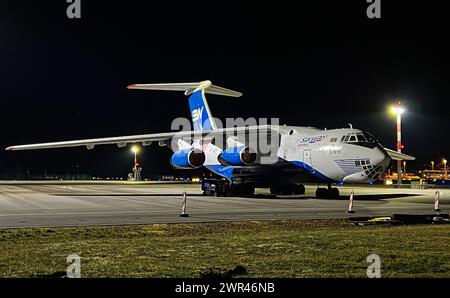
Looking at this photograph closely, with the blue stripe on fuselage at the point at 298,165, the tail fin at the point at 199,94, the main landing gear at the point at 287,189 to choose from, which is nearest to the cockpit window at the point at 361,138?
the blue stripe on fuselage at the point at 298,165

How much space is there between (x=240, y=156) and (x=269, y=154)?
1.92 m

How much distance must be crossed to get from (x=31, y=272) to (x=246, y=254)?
3465 millimetres

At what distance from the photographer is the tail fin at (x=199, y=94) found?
110ft

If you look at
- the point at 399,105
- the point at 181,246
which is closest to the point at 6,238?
the point at 181,246

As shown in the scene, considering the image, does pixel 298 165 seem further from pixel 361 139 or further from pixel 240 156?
pixel 361 139

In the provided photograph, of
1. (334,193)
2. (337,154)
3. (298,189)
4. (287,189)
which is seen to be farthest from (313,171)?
(298,189)

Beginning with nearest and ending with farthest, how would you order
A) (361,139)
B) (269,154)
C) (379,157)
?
(379,157) → (361,139) → (269,154)

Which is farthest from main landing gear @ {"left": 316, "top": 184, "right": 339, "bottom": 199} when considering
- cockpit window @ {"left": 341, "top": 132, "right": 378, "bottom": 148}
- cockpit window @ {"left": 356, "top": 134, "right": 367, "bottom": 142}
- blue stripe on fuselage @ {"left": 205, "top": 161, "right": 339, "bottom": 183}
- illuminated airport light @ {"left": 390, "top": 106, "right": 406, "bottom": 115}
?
illuminated airport light @ {"left": 390, "top": 106, "right": 406, "bottom": 115}

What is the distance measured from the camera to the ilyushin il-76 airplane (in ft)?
79.4

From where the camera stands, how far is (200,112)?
34.8 metres

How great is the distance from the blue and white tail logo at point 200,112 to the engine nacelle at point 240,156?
4.92m

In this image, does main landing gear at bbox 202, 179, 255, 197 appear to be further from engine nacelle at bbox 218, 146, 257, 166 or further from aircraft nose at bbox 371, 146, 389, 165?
aircraft nose at bbox 371, 146, 389, 165
